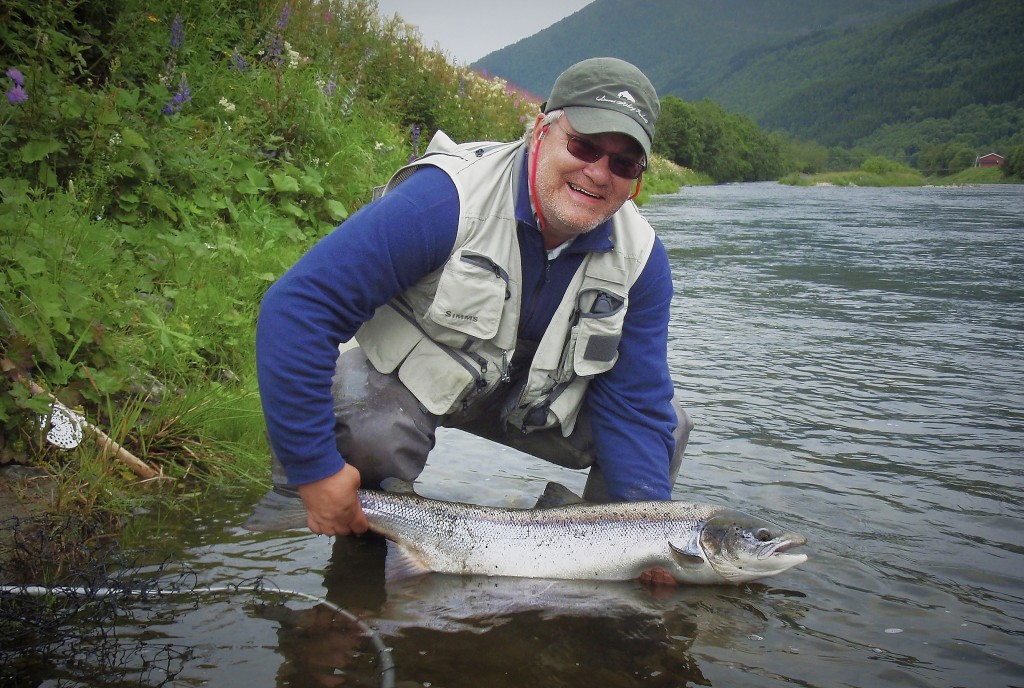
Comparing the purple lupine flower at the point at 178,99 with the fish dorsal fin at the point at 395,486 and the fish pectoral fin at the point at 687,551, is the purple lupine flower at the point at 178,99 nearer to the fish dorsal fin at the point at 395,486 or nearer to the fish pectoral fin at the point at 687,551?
the fish dorsal fin at the point at 395,486

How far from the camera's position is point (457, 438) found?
199 inches

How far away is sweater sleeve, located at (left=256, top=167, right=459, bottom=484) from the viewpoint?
9.25ft

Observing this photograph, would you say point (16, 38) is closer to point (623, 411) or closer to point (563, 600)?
point (623, 411)

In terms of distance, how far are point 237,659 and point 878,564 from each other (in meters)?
2.58

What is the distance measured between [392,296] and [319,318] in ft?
1.21

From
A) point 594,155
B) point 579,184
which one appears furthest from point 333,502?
point 594,155

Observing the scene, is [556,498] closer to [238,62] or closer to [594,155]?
[594,155]

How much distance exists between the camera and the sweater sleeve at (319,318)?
282 centimetres

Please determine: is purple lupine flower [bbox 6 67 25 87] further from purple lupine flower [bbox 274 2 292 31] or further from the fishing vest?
purple lupine flower [bbox 274 2 292 31]

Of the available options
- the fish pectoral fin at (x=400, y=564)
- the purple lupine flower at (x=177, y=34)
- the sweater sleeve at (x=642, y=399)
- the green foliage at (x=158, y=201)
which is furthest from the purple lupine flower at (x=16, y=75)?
the sweater sleeve at (x=642, y=399)

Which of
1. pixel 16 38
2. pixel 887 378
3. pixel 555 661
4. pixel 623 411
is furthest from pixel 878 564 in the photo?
pixel 16 38

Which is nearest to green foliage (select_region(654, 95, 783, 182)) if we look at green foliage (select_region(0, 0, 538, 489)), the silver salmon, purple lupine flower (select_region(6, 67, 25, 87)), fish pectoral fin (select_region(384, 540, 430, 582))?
green foliage (select_region(0, 0, 538, 489))

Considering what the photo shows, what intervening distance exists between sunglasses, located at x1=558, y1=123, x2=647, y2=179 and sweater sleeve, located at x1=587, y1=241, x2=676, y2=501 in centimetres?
44

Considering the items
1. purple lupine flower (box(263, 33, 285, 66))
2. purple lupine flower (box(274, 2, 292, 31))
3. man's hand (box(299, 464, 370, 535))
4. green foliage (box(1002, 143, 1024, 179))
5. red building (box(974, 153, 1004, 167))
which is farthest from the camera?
red building (box(974, 153, 1004, 167))
